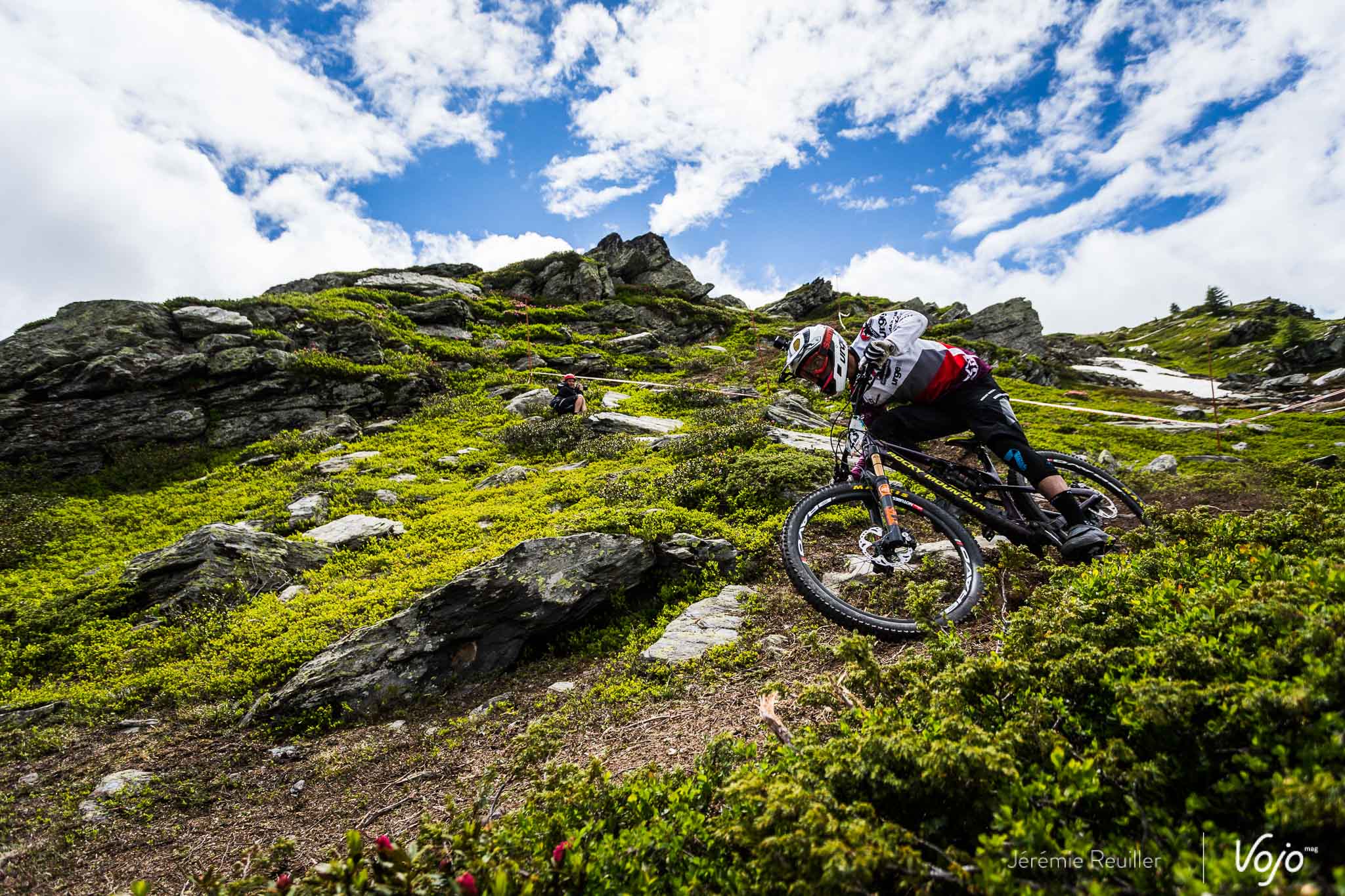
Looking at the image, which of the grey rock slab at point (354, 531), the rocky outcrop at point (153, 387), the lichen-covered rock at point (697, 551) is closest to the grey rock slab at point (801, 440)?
the lichen-covered rock at point (697, 551)

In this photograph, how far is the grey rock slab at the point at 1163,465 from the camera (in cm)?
1238

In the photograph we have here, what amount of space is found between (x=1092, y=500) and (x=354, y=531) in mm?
11697

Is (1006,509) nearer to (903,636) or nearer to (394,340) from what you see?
(903,636)

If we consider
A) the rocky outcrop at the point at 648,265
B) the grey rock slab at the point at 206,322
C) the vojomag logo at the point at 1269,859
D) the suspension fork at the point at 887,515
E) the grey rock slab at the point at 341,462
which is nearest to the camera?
the vojomag logo at the point at 1269,859

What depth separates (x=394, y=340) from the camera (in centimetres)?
2472

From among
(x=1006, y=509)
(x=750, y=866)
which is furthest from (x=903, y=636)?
(x=750, y=866)

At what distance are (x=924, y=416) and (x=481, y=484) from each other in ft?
33.8

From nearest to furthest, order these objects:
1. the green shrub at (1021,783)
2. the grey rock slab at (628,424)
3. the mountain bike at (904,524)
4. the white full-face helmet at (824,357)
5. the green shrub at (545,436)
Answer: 1. the green shrub at (1021,783)
2. the mountain bike at (904,524)
3. the white full-face helmet at (824,357)
4. the green shrub at (545,436)
5. the grey rock slab at (628,424)

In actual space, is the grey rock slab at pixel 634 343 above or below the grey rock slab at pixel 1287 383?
above

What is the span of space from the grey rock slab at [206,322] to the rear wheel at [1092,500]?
85.9 ft

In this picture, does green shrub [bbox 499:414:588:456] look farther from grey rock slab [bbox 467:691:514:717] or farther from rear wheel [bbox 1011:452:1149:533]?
rear wheel [bbox 1011:452:1149:533]

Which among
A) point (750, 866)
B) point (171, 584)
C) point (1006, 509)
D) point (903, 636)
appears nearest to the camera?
point (750, 866)

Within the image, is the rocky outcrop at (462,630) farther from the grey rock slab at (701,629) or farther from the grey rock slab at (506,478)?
the grey rock slab at (506,478)

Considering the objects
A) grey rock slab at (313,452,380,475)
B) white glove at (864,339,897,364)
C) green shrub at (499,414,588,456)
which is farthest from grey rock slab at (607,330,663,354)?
white glove at (864,339,897,364)
